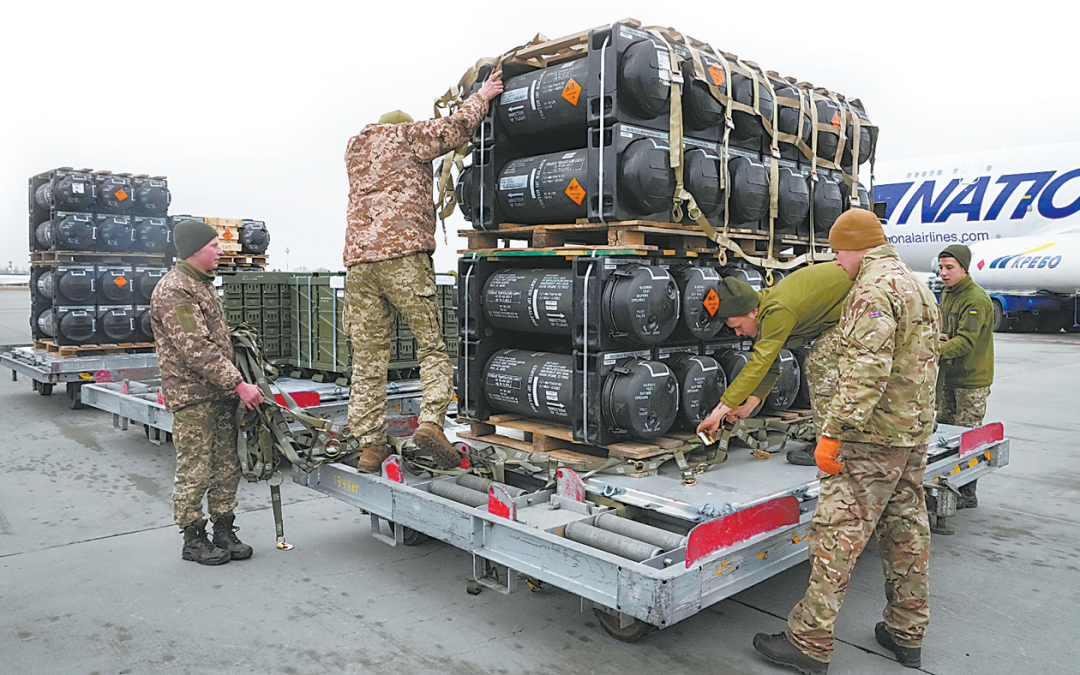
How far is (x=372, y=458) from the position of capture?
5.18 m

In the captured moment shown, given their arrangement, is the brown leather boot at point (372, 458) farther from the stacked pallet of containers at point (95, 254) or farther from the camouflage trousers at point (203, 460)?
the stacked pallet of containers at point (95, 254)

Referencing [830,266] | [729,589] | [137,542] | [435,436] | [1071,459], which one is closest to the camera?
[729,589]

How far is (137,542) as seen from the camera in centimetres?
548

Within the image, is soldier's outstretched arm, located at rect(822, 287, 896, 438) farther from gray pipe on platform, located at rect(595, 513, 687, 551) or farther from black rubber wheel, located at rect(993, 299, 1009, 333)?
black rubber wheel, located at rect(993, 299, 1009, 333)

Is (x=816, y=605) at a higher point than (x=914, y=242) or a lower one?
lower

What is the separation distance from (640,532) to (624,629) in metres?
0.46

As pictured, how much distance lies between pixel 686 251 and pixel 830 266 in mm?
916

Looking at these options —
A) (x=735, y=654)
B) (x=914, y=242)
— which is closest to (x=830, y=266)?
(x=735, y=654)

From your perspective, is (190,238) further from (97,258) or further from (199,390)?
(97,258)

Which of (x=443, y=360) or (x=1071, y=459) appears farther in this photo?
(x=1071, y=459)

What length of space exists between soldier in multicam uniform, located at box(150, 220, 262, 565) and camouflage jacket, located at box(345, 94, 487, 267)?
929 mm

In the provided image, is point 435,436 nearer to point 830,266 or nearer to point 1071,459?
point 830,266

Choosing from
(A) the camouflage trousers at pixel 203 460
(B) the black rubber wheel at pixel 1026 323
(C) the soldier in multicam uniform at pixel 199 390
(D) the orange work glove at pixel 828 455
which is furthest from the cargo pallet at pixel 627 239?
(B) the black rubber wheel at pixel 1026 323

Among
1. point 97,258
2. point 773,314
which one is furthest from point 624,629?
point 97,258
